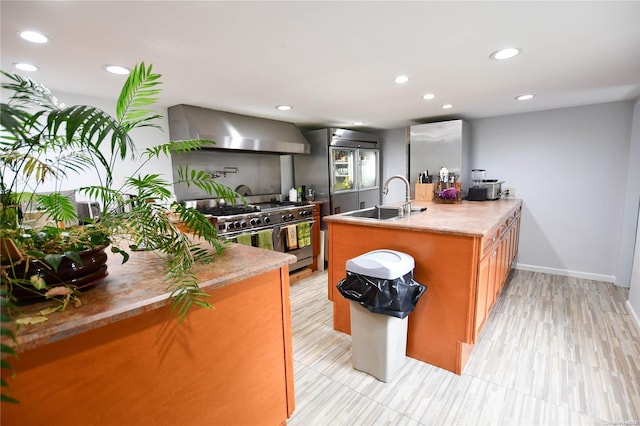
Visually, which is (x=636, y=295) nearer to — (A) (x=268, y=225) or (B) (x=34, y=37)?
(A) (x=268, y=225)

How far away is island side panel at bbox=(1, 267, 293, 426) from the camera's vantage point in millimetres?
706

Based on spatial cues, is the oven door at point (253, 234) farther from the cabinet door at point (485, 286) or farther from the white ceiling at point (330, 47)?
the cabinet door at point (485, 286)

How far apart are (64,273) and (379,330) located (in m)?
1.57

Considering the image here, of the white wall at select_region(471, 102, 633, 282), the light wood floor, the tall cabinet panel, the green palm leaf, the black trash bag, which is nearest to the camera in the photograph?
the green palm leaf

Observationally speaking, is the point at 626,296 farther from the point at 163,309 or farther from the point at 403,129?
the point at 163,309

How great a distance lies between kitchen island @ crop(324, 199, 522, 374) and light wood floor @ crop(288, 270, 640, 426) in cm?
16

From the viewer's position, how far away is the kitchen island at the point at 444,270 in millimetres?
1854

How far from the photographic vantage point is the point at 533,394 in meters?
1.69

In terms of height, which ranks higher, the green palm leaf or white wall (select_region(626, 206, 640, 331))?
the green palm leaf

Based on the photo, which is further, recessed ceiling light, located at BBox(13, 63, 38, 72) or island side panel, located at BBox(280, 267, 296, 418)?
recessed ceiling light, located at BBox(13, 63, 38, 72)

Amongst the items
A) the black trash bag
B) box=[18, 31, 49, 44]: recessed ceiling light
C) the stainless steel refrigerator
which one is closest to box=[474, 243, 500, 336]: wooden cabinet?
Result: the black trash bag

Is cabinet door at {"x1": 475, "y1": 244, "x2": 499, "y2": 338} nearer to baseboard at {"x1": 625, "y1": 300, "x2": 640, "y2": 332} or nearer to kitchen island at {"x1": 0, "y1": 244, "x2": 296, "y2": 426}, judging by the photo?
baseboard at {"x1": 625, "y1": 300, "x2": 640, "y2": 332}

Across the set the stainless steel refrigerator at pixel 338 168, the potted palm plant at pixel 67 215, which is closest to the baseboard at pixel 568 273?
the stainless steel refrigerator at pixel 338 168

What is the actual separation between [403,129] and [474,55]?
2.97 m
